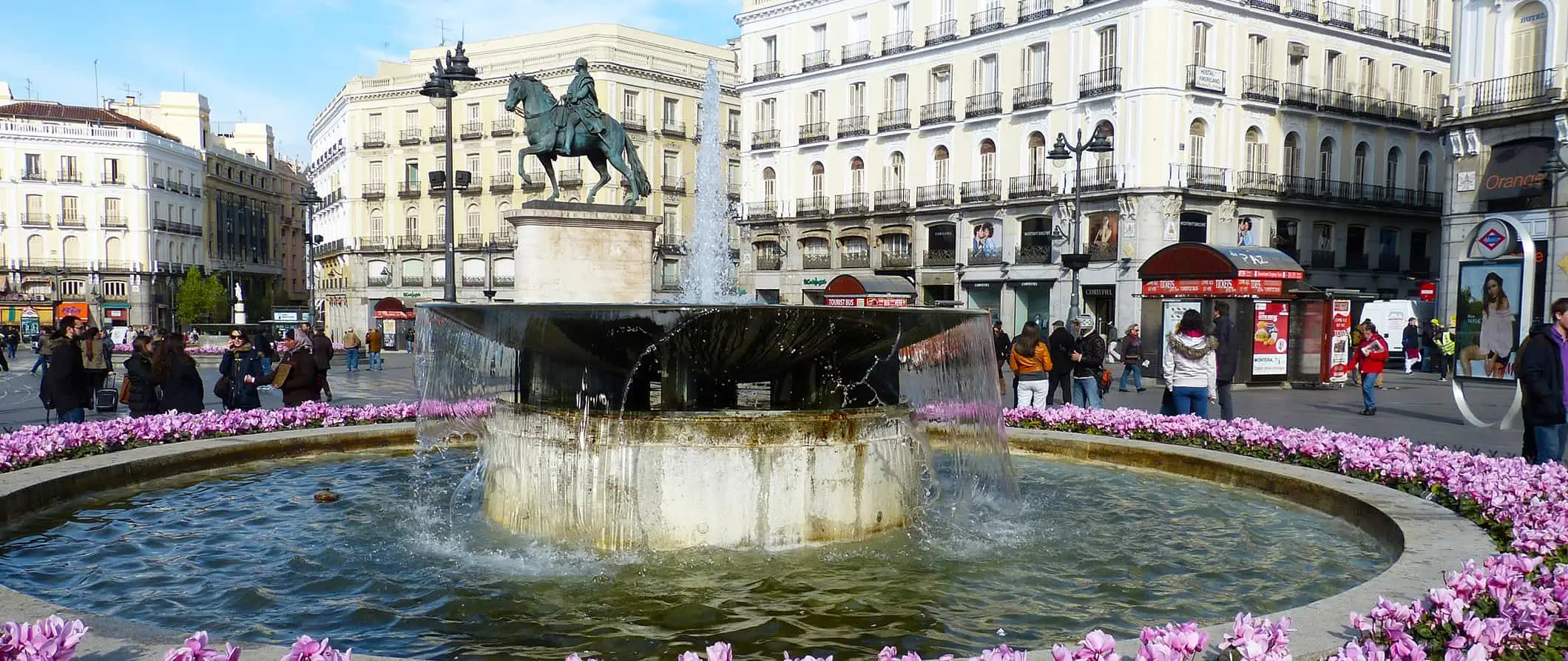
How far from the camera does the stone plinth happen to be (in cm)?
631

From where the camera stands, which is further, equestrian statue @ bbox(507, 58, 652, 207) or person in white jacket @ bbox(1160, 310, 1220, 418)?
equestrian statue @ bbox(507, 58, 652, 207)

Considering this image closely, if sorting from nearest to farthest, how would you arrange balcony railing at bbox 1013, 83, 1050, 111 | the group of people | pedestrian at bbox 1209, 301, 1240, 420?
the group of people < pedestrian at bbox 1209, 301, 1240, 420 < balcony railing at bbox 1013, 83, 1050, 111

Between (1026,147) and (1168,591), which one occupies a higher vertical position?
(1026,147)

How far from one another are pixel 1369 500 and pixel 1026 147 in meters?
35.1

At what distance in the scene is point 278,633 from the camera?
15.5 feet

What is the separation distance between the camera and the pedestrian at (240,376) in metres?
12.6

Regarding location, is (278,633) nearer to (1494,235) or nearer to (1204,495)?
(1204,495)

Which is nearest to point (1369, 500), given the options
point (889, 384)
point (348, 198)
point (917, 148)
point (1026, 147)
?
point (889, 384)

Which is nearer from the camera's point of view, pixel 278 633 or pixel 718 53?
pixel 278 633

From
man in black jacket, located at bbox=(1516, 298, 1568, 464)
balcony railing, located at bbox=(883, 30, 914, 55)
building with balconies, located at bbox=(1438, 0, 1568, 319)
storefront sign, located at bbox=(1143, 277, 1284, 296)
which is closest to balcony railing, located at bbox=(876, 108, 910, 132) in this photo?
balcony railing, located at bbox=(883, 30, 914, 55)

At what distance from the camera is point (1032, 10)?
40062mm

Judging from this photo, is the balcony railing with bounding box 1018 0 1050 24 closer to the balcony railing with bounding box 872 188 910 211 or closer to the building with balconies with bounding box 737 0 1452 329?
the building with balconies with bounding box 737 0 1452 329

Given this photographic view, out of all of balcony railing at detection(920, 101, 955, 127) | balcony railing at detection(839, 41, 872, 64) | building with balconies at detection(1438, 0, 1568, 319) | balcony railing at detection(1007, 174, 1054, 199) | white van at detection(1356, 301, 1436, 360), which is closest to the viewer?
building with balconies at detection(1438, 0, 1568, 319)

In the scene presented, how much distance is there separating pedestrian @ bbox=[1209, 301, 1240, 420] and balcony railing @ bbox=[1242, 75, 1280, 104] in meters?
26.4
